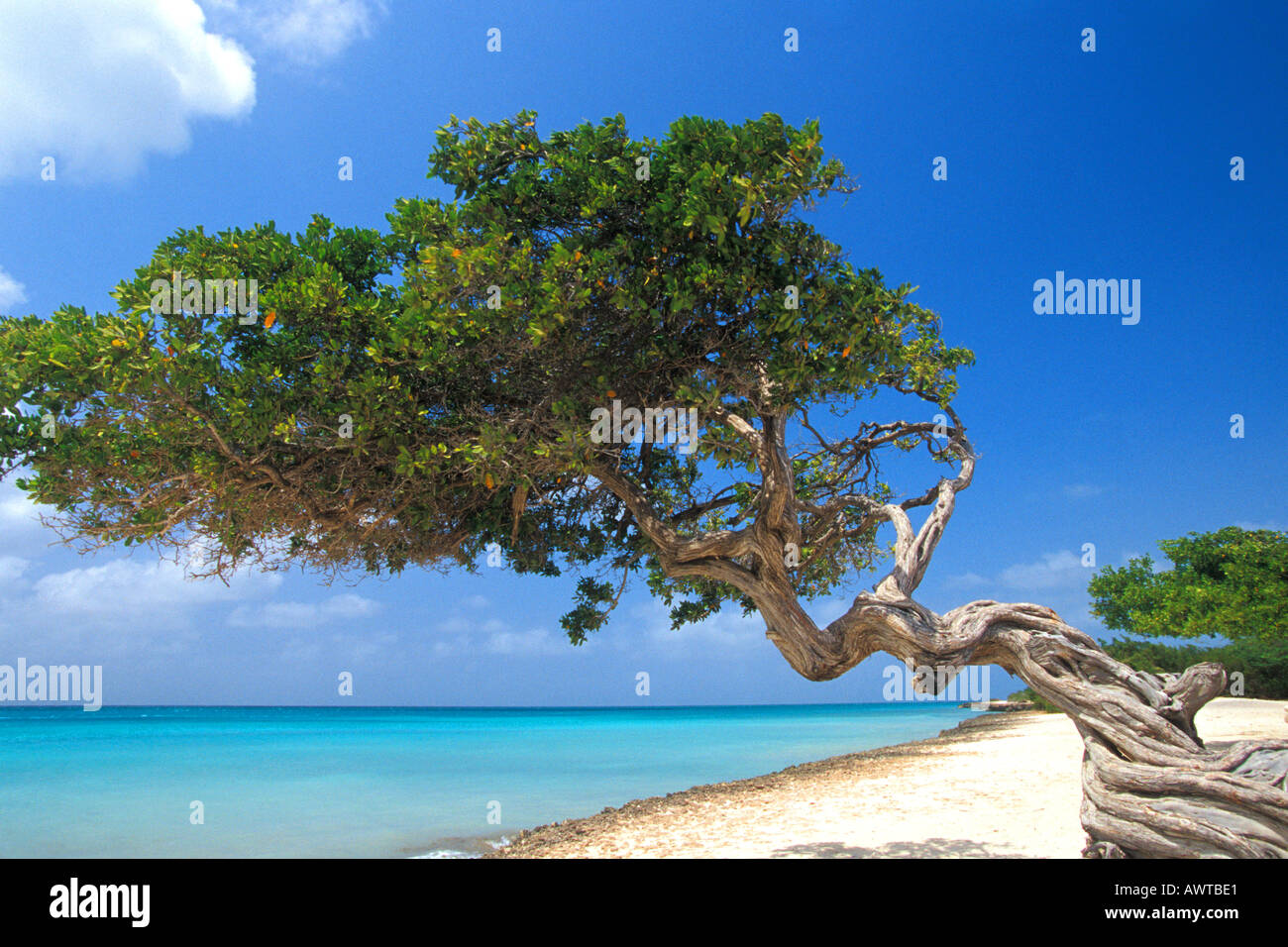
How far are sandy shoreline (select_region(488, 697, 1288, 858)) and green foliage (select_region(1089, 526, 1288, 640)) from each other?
10256 millimetres

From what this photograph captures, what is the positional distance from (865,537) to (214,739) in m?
43.2

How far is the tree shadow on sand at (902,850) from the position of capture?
720 cm

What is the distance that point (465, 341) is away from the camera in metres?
6.34

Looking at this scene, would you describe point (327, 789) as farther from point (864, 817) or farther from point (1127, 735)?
point (1127, 735)

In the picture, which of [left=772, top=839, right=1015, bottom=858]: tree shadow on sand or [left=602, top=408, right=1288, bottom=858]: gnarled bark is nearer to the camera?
[left=602, top=408, right=1288, bottom=858]: gnarled bark

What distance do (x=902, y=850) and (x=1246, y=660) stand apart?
33190 millimetres

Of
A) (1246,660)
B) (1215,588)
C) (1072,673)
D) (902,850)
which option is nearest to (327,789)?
(902,850)

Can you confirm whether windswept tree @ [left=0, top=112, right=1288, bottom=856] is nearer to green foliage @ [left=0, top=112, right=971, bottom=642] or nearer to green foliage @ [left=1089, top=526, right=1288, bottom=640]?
green foliage @ [left=0, top=112, right=971, bottom=642]

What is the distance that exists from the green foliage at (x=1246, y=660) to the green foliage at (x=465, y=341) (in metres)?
30.5

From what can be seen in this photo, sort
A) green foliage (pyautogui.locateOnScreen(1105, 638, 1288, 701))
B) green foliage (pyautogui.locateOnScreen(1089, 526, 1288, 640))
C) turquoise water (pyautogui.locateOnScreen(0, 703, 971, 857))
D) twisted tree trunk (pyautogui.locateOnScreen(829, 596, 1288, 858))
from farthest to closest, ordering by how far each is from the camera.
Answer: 1. green foliage (pyautogui.locateOnScreen(1105, 638, 1288, 701))
2. green foliage (pyautogui.locateOnScreen(1089, 526, 1288, 640))
3. turquoise water (pyautogui.locateOnScreen(0, 703, 971, 857))
4. twisted tree trunk (pyautogui.locateOnScreen(829, 596, 1288, 858))

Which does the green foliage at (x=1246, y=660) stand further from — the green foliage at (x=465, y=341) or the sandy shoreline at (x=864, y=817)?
the green foliage at (x=465, y=341)

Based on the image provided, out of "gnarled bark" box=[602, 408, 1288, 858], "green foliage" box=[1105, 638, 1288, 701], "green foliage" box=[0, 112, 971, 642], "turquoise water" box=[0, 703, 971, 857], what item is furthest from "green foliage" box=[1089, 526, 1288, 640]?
"green foliage" box=[0, 112, 971, 642]

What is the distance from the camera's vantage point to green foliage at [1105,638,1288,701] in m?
30.4
